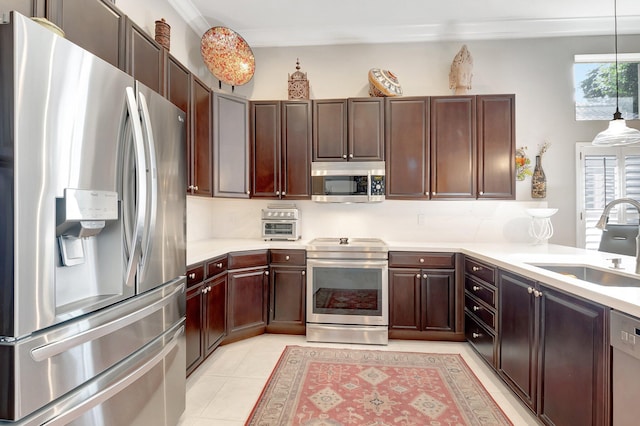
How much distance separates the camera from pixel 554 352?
1.71 metres

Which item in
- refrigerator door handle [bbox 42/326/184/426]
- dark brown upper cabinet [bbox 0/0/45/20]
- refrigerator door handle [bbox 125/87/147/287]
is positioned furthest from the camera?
refrigerator door handle [bbox 125/87/147/287]

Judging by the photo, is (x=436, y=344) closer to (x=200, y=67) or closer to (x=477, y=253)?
(x=477, y=253)

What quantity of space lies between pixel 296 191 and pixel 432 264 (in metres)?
1.57

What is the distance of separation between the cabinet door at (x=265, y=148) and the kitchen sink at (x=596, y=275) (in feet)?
8.04

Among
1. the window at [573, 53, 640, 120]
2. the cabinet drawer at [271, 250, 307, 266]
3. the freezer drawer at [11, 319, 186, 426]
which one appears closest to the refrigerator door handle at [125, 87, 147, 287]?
the freezer drawer at [11, 319, 186, 426]

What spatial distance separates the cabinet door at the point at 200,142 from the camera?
2.70 metres

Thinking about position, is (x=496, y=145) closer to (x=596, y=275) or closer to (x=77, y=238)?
(x=596, y=275)

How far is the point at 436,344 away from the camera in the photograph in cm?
305

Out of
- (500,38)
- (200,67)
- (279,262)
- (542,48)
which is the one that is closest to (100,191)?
(279,262)

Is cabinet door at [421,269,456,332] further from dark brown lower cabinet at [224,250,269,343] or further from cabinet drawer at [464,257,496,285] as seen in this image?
dark brown lower cabinet at [224,250,269,343]

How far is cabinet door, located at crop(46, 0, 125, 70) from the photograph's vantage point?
4.69ft

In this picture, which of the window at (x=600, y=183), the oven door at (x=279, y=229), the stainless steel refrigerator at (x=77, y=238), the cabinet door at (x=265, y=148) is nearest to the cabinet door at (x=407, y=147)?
the oven door at (x=279, y=229)

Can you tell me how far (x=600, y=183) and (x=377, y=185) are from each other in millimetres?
2454

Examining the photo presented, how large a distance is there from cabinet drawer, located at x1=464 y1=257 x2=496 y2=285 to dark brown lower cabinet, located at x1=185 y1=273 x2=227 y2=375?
221 centimetres
